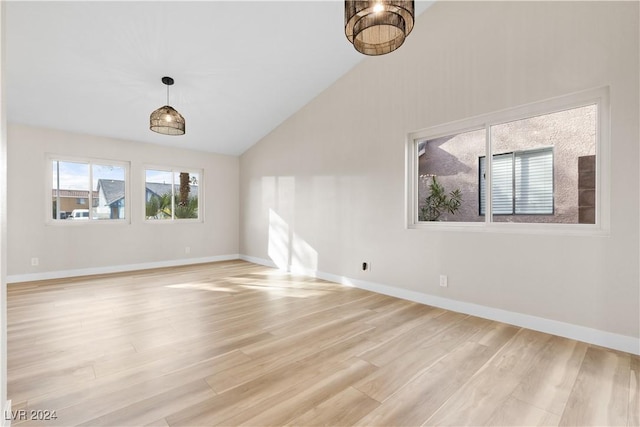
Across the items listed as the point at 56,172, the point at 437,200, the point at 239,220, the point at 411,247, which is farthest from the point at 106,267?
the point at 437,200

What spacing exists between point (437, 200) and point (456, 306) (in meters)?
1.24

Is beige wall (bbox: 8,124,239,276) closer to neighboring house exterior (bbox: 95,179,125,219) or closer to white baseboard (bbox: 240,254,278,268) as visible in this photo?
neighboring house exterior (bbox: 95,179,125,219)

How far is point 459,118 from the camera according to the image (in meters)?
3.25

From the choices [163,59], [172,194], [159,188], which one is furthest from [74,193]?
[163,59]

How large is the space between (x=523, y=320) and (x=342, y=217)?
2491 mm

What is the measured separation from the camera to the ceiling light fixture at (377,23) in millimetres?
1593

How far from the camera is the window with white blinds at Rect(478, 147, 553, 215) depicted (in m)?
2.85

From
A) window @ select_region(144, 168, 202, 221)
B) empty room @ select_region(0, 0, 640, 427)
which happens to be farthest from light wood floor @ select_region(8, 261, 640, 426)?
window @ select_region(144, 168, 202, 221)

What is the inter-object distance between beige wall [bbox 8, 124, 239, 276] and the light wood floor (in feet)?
5.31

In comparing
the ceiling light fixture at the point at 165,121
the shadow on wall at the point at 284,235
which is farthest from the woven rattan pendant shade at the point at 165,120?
the shadow on wall at the point at 284,235

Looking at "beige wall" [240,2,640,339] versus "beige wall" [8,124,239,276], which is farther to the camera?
"beige wall" [8,124,239,276]

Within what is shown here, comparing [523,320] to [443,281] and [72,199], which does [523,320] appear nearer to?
[443,281]

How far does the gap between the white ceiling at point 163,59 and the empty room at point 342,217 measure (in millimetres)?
27

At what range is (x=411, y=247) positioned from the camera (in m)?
3.65
